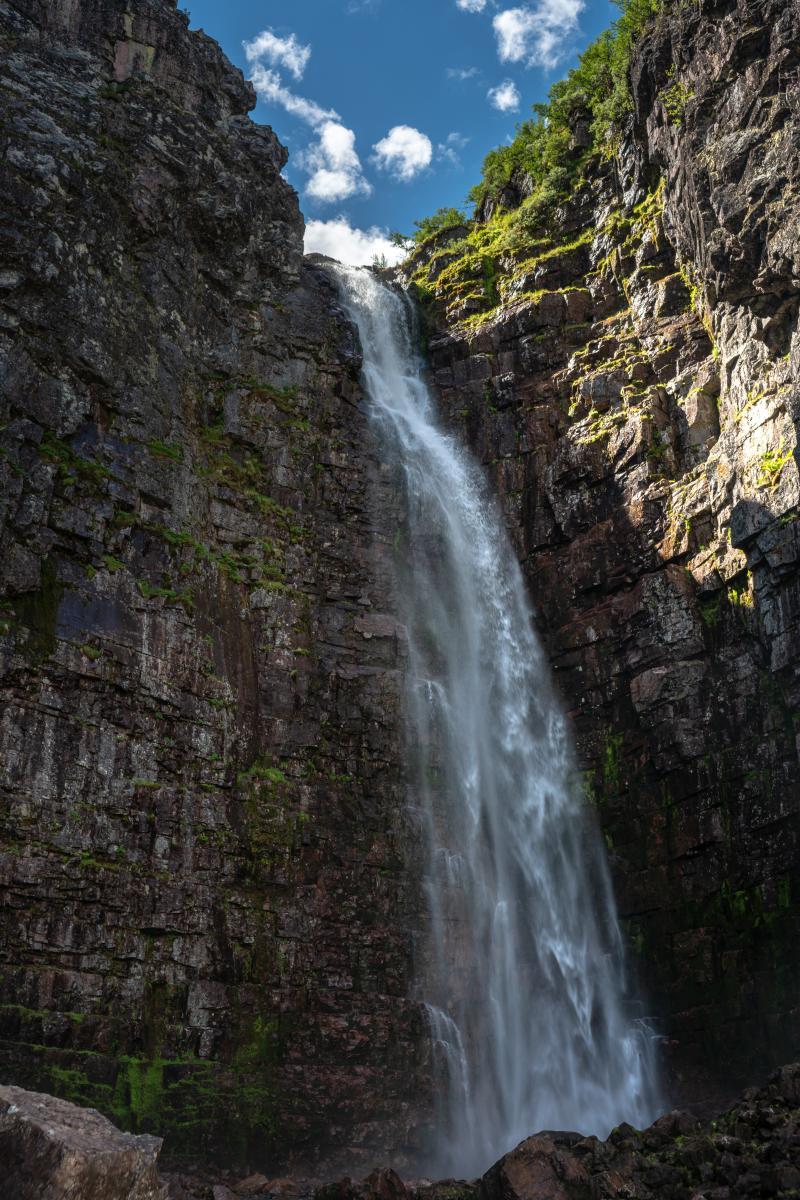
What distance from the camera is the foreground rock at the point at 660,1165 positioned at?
1316cm

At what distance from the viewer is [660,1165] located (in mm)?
13898

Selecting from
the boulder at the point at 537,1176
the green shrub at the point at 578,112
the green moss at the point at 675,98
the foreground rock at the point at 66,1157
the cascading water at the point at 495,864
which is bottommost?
the boulder at the point at 537,1176

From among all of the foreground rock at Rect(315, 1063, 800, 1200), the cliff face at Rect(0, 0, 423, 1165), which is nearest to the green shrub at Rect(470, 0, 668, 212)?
the cliff face at Rect(0, 0, 423, 1165)

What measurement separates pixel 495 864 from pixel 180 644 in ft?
26.3

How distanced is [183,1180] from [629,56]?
28.8m

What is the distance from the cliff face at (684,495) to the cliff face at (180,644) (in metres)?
4.68

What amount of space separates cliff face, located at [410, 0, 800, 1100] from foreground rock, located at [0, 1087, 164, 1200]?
13996 mm

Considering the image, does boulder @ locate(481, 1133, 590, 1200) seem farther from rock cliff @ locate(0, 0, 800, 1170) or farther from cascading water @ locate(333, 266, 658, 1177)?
rock cliff @ locate(0, 0, 800, 1170)

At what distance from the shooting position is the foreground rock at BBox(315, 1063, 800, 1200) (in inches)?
518

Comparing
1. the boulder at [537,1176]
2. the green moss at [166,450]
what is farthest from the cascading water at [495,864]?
the green moss at [166,450]

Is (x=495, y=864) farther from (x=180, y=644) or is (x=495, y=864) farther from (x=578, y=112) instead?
(x=578, y=112)

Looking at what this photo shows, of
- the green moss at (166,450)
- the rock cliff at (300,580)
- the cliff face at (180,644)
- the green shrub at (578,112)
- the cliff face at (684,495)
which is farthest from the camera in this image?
the green shrub at (578,112)

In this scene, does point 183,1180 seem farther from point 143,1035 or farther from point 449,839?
point 449,839

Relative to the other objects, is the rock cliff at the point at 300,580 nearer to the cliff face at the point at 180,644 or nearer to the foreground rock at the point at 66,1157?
the cliff face at the point at 180,644
